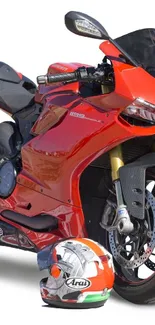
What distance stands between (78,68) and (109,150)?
498 mm

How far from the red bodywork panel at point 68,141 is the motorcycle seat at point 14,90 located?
0.27m

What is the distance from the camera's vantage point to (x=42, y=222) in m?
5.78

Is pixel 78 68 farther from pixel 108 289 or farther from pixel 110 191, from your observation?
pixel 108 289

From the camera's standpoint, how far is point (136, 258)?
17.9 ft

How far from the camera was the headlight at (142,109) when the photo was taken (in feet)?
16.6

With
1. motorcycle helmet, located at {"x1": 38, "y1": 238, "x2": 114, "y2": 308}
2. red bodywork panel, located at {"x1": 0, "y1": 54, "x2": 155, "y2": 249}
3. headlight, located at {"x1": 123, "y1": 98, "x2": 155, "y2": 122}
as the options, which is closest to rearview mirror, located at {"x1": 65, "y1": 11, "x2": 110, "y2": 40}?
red bodywork panel, located at {"x1": 0, "y1": 54, "x2": 155, "y2": 249}

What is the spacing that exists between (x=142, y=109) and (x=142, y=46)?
44 centimetres

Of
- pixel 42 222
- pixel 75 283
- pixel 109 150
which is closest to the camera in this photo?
pixel 75 283

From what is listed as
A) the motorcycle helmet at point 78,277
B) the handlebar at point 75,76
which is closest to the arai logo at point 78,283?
the motorcycle helmet at point 78,277

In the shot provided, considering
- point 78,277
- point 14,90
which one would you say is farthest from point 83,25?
point 14,90

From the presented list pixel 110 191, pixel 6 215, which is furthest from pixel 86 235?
pixel 6 215

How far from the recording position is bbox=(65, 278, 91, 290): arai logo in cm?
505

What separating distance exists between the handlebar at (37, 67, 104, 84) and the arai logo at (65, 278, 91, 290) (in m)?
1.12

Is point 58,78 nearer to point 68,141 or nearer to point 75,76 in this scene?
point 75,76
